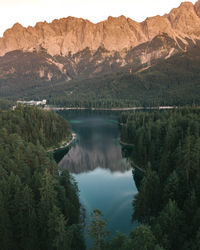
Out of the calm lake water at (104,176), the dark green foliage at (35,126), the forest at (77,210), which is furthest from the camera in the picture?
the dark green foliage at (35,126)

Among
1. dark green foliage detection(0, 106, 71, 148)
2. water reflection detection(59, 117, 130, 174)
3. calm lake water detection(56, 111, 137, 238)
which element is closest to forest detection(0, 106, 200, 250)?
calm lake water detection(56, 111, 137, 238)

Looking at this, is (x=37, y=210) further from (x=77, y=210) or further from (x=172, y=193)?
(x=172, y=193)

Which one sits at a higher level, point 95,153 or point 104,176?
point 95,153

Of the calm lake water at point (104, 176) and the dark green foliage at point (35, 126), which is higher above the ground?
the dark green foliage at point (35, 126)

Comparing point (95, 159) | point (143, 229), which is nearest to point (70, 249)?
point (143, 229)

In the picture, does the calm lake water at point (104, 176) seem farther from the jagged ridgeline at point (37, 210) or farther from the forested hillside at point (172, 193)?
the jagged ridgeline at point (37, 210)

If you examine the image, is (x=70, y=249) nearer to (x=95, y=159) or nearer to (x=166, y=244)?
(x=166, y=244)

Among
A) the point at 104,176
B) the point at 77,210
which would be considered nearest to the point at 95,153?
the point at 104,176

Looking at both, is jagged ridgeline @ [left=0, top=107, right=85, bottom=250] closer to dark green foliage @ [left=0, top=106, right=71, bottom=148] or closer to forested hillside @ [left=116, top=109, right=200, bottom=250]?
forested hillside @ [left=116, top=109, right=200, bottom=250]

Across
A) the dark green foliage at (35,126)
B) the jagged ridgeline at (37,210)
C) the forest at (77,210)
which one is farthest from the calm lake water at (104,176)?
the dark green foliage at (35,126)
